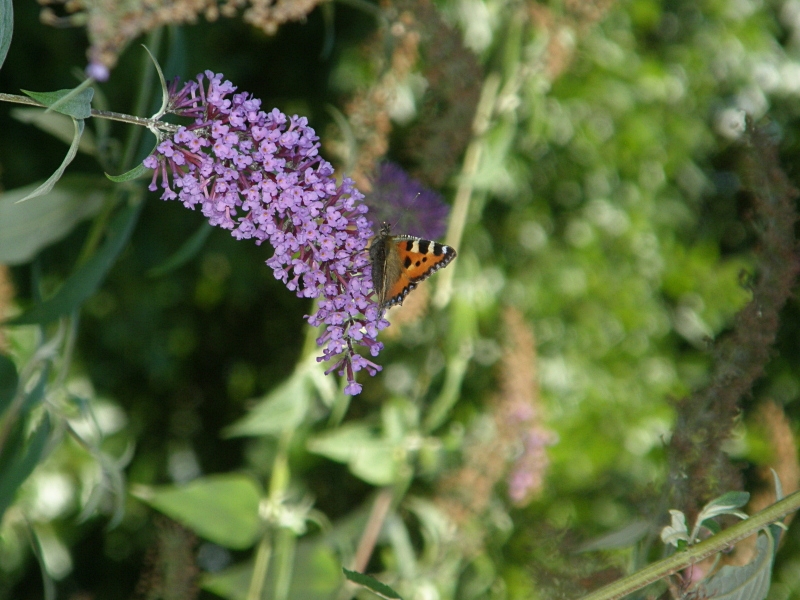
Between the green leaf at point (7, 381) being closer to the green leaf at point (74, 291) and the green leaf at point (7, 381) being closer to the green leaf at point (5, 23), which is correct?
the green leaf at point (74, 291)

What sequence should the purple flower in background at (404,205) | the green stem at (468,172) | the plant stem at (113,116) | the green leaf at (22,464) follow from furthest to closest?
the green stem at (468,172)
the purple flower in background at (404,205)
the green leaf at (22,464)
the plant stem at (113,116)

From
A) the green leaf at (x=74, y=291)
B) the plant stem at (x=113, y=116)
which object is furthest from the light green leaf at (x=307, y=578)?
the plant stem at (x=113, y=116)

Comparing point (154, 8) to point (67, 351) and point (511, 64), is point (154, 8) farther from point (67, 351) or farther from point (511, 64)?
point (511, 64)

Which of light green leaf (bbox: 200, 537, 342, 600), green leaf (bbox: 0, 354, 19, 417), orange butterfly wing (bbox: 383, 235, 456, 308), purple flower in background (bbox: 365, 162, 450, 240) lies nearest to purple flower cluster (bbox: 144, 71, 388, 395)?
orange butterfly wing (bbox: 383, 235, 456, 308)

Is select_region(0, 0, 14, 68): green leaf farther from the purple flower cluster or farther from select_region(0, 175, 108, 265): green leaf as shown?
select_region(0, 175, 108, 265): green leaf

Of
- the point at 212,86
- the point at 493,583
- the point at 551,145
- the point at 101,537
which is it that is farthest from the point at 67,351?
the point at 551,145

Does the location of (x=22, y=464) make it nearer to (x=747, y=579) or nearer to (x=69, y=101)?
(x=69, y=101)
